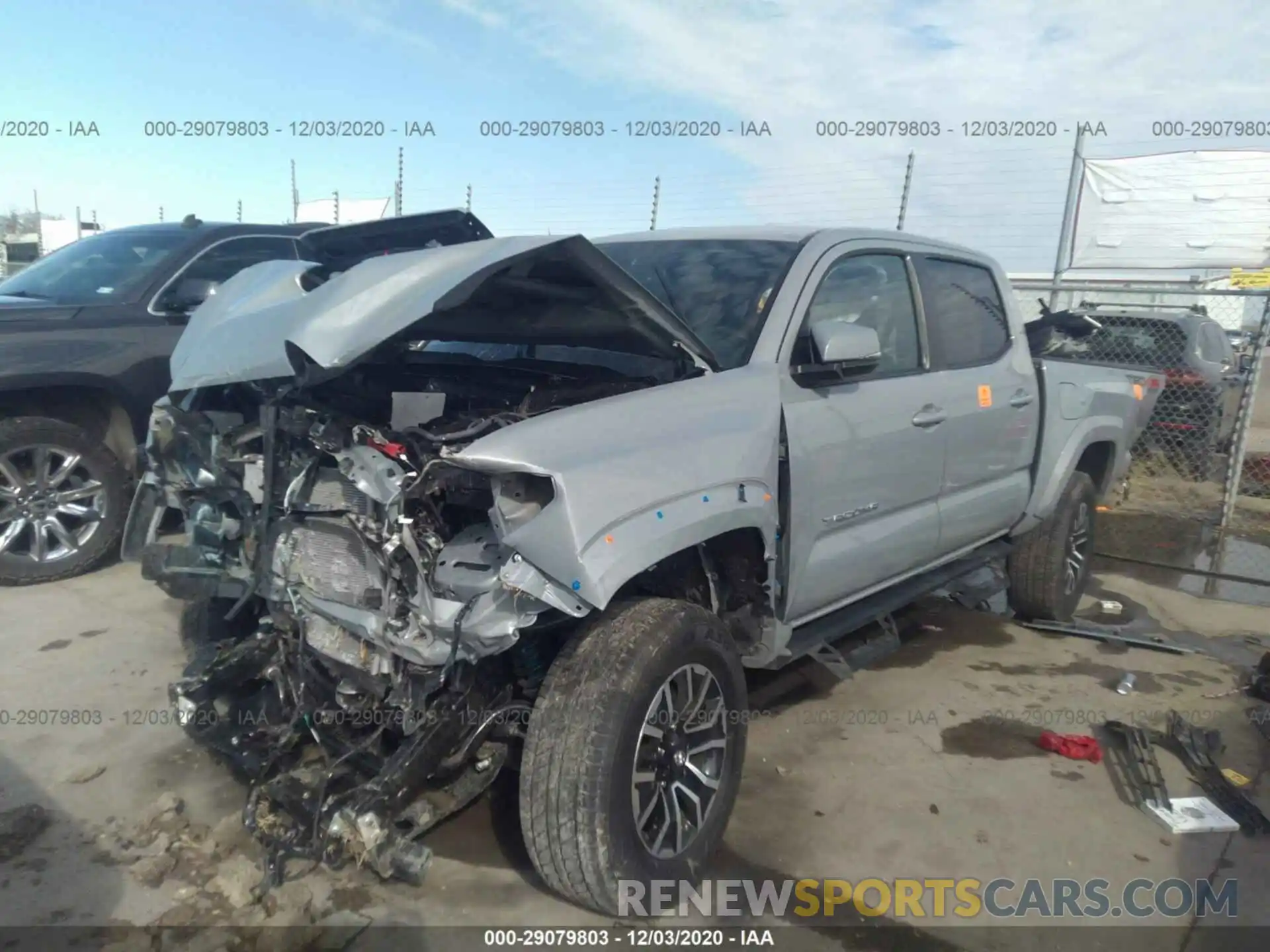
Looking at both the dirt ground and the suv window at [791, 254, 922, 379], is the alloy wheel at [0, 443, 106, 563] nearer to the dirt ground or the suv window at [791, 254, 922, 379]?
the dirt ground

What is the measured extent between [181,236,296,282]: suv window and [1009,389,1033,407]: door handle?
4.23 meters

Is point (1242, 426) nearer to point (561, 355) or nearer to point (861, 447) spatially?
point (861, 447)

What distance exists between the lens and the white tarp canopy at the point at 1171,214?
8758 mm

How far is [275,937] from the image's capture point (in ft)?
8.50

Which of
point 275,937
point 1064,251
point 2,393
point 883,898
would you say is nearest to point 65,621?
point 2,393

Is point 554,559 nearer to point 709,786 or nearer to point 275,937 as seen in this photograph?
point 709,786

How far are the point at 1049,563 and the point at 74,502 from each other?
5.40 m

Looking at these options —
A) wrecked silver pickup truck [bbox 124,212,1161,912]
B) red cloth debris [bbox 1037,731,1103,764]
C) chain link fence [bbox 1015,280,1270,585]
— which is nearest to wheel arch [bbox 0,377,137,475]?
wrecked silver pickup truck [bbox 124,212,1161,912]

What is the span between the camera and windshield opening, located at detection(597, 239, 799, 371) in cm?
335

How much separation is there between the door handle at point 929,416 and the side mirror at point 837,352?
1.67 ft

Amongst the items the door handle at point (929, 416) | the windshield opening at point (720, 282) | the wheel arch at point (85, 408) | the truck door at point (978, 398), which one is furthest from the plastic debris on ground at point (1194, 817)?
the wheel arch at point (85, 408)

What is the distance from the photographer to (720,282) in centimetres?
364

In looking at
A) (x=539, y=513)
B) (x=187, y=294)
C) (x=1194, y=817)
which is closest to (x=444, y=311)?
(x=539, y=513)

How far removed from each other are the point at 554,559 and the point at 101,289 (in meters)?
4.59
